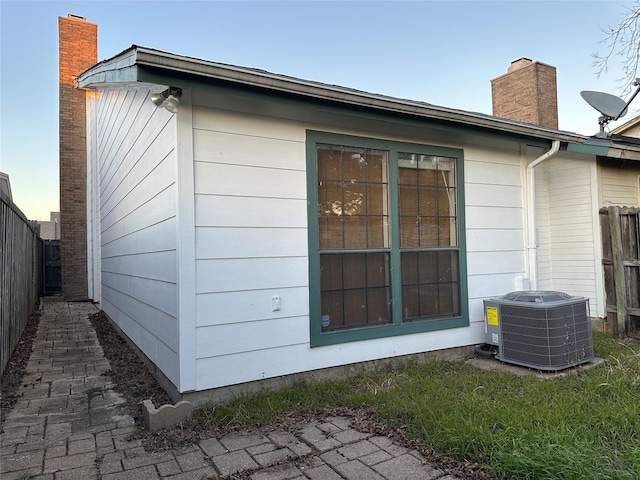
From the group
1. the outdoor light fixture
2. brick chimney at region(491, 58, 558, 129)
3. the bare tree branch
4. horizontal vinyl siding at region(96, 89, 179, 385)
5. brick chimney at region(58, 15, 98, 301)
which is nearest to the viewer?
the outdoor light fixture

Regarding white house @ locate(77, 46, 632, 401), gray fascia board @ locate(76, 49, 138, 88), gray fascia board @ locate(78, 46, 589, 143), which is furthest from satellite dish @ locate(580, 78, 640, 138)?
gray fascia board @ locate(76, 49, 138, 88)

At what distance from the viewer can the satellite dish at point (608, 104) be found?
20.0 ft

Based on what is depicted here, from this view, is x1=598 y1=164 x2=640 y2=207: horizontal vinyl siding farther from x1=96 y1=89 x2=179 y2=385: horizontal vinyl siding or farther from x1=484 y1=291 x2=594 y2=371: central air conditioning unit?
x1=96 y1=89 x2=179 y2=385: horizontal vinyl siding

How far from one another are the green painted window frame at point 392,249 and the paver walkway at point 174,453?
37.3 inches

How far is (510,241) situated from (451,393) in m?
2.46

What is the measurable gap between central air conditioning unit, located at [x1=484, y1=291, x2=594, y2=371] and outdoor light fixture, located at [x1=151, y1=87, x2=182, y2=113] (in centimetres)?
356

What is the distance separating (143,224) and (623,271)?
5.92 metres

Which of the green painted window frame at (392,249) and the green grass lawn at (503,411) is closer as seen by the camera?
the green grass lawn at (503,411)

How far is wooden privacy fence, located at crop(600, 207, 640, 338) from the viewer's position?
17.6ft

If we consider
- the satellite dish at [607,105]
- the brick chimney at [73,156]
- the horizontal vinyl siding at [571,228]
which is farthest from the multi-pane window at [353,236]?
the brick chimney at [73,156]

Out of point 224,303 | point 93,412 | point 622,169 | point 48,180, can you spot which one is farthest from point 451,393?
point 48,180

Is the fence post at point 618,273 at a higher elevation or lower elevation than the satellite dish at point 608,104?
lower

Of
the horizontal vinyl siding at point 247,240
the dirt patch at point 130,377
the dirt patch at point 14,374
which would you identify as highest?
the horizontal vinyl siding at point 247,240

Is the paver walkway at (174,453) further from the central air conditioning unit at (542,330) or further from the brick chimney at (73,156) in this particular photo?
the brick chimney at (73,156)
